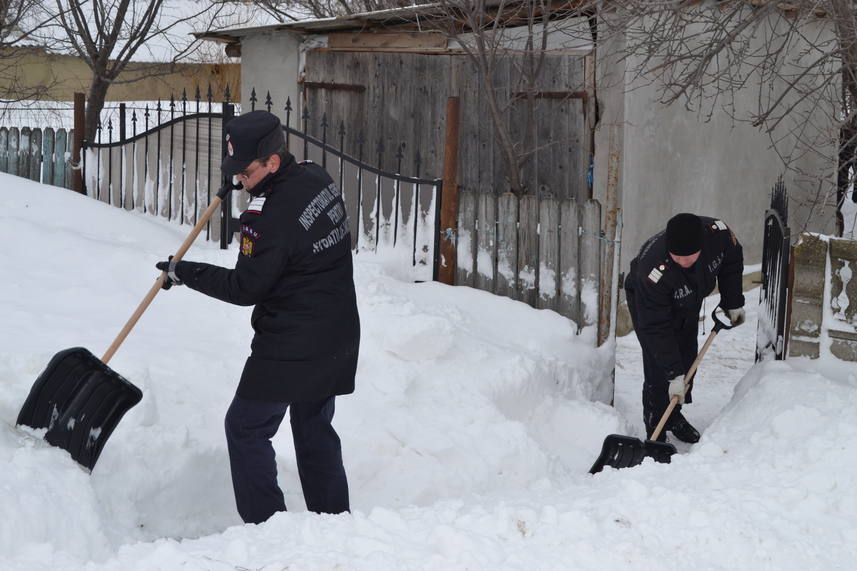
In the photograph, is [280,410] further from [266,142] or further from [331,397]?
[266,142]

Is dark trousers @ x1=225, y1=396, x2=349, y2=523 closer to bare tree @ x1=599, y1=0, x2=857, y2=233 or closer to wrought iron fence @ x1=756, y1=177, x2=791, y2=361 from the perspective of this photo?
bare tree @ x1=599, y1=0, x2=857, y2=233

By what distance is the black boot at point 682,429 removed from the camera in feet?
20.2

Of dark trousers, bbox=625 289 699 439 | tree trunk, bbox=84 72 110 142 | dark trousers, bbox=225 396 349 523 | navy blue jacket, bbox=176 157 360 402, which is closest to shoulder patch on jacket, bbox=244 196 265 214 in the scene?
navy blue jacket, bbox=176 157 360 402

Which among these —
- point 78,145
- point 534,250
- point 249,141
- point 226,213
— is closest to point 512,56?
point 534,250

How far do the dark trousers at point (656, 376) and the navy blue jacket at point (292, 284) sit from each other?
2678mm

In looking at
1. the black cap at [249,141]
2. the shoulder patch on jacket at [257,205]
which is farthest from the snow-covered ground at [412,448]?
the black cap at [249,141]

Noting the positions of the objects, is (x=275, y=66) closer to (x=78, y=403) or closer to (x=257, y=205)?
(x=257, y=205)

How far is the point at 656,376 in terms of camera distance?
20.1 ft

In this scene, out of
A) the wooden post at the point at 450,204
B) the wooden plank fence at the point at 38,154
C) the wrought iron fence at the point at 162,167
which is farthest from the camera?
the wooden plank fence at the point at 38,154

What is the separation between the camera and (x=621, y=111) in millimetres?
8070

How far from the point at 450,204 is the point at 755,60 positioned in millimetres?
4530

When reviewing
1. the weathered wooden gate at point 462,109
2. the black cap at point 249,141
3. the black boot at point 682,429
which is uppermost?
the weathered wooden gate at point 462,109

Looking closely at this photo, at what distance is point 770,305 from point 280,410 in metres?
3.50

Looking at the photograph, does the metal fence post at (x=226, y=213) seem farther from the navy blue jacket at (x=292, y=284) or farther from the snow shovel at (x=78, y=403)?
the navy blue jacket at (x=292, y=284)
